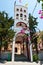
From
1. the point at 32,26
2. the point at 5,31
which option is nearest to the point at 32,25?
the point at 32,26

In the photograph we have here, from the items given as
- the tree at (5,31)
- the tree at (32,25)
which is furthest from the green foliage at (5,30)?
the tree at (32,25)

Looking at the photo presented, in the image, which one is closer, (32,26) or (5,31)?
(5,31)

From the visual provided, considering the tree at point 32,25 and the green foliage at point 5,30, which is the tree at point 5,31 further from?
the tree at point 32,25

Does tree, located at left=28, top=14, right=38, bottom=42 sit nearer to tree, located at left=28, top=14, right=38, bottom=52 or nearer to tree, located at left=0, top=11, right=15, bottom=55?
tree, located at left=28, top=14, right=38, bottom=52

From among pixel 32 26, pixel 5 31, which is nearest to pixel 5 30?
pixel 5 31

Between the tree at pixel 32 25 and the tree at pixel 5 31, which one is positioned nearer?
the tree at pixel 5 31

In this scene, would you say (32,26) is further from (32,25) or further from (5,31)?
(5,31)

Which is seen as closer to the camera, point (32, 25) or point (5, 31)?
point (5, 31)

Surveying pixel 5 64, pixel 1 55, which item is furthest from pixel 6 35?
pixel 1 55

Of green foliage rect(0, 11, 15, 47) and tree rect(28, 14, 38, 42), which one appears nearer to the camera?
green foliage rect(0, 11, 15, 47)

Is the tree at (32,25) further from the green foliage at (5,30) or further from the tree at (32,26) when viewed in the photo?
the green foliage at (5,30)

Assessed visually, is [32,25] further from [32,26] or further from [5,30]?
[5,30]

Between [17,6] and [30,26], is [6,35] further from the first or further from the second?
[17,6]

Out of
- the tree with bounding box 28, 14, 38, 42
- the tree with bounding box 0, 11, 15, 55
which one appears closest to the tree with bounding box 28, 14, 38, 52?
the tree with bounding box 28, 14, 38, 42
